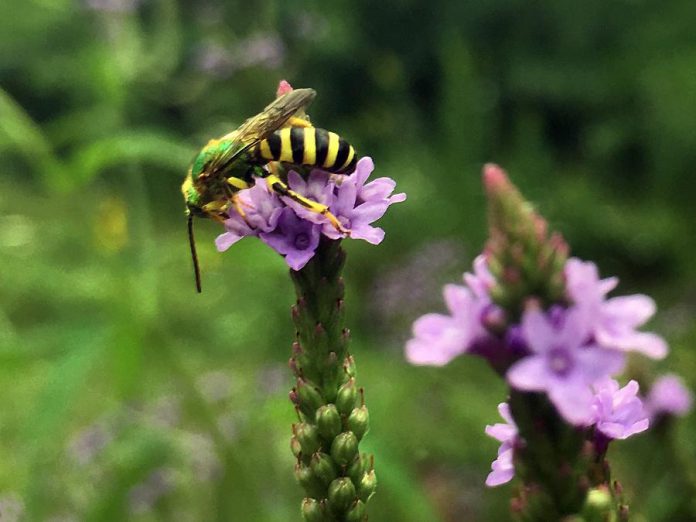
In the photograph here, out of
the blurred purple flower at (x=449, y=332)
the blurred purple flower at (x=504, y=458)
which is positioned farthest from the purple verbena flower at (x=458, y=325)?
the blurred purple flower at (x=504, y=458)

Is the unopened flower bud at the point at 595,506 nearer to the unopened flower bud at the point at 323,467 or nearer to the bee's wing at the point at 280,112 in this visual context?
the unopened flower bud at the point at 323,467

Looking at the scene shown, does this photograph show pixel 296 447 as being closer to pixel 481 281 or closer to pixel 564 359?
pixel 481 281

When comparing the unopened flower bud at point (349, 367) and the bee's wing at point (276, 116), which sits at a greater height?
the bee's wing at point (276, 116)

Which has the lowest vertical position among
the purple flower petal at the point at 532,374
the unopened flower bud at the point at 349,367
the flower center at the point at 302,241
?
the purple flower petal at the point at 532,374

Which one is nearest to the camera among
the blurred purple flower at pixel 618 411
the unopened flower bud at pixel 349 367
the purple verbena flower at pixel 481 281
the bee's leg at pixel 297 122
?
the purple verbena flower at pixel 481 281

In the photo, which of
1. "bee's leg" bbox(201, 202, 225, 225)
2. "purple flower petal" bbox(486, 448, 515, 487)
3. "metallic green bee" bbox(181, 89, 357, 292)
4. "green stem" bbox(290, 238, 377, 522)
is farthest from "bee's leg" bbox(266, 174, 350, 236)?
"purple flower petal" bbox(486, 448, 515, 487)

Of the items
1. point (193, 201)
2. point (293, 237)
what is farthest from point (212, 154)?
point (293, 237)

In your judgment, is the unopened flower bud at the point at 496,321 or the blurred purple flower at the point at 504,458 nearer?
the unopened flower bud at the point at 496,321
